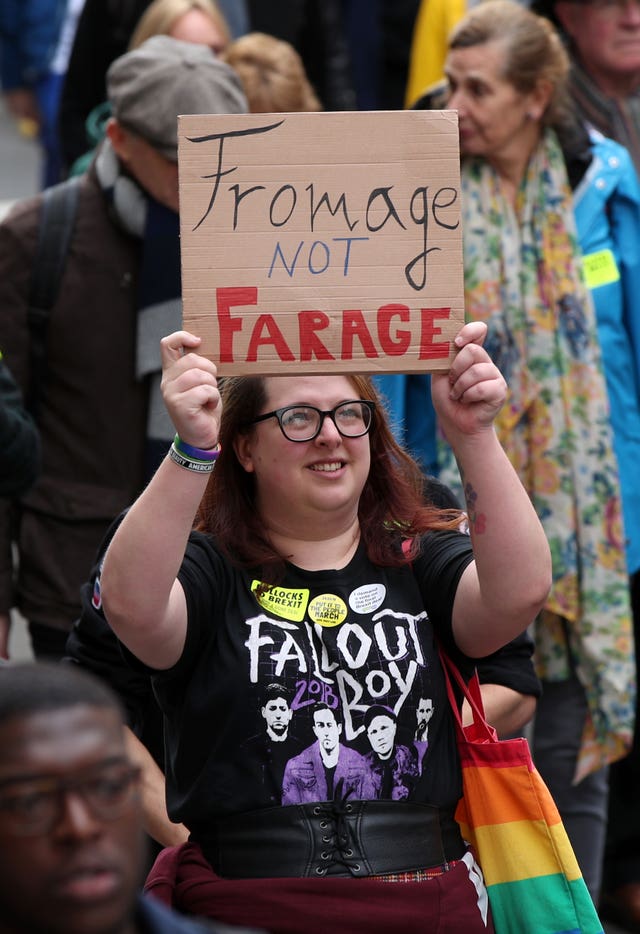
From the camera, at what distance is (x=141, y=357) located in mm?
4180

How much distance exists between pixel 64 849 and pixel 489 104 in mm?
3128

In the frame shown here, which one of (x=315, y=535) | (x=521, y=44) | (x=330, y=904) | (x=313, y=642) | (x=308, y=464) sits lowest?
(x=330, y=904)

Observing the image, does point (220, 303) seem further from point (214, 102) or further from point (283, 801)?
point (214, 102)

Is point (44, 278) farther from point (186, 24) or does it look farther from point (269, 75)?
point (186, 24)

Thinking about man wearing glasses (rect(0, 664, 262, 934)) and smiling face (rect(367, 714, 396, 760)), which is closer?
man wearing glasses (rect(0, 664, 262, 934))

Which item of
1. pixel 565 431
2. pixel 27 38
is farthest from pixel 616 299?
pixel 27 38

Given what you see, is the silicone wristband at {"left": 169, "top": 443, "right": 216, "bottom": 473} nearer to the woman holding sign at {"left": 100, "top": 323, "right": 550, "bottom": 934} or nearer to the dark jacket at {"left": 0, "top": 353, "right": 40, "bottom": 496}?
the woman holding sign at {"left": 100, "top": 323, "right": 550, "bottom": 934}

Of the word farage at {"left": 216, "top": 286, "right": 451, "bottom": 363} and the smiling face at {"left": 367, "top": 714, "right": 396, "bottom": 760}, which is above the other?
the word farage at {"left": 216, "top": 286, "right": 451, "bottom": 363}

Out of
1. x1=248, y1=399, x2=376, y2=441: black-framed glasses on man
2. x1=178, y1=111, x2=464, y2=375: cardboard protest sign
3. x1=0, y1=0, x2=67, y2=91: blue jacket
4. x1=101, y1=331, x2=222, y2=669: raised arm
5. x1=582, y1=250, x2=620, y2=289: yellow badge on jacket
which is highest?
x1=0, y1=0, x2=67, y2=91: blue jacket

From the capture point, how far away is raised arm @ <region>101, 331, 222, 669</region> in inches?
100.0

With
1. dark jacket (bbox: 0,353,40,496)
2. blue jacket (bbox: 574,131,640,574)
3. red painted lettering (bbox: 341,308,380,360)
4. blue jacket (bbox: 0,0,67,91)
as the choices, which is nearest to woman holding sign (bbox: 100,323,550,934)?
red painted lettering (bbox: 341,308,380,360)

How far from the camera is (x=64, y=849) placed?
1.76m

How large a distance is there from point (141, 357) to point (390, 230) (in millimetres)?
1542

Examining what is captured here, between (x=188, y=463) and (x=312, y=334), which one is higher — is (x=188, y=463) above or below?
below
